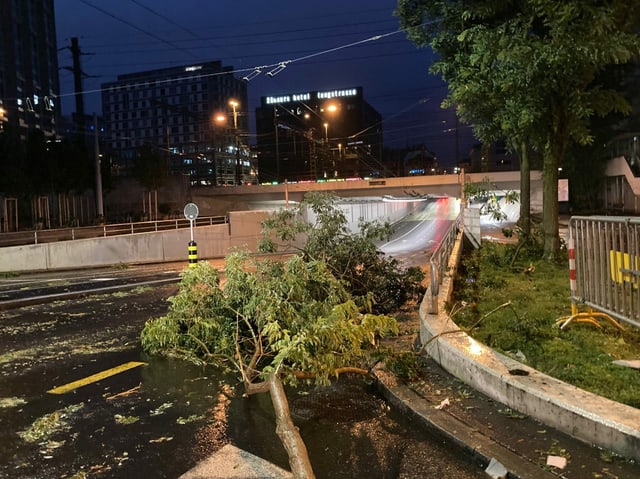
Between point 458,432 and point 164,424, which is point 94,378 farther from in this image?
point 458,432

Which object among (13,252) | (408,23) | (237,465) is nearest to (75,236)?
(13,252)

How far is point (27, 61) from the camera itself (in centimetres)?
8481

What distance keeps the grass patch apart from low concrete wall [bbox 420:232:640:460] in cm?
53

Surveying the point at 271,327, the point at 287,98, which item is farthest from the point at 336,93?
the point at 271,327

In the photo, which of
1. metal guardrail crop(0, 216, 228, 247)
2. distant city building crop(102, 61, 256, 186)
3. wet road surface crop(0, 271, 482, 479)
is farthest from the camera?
distant city building crop(102, 61, 256, 186)

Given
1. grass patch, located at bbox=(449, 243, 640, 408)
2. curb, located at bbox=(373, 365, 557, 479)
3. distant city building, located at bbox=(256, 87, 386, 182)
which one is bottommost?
curb, located at bbox=(373, 365, 557, 479)

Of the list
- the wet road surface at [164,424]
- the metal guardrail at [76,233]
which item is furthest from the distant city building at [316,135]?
the wet road surface at [164,424]

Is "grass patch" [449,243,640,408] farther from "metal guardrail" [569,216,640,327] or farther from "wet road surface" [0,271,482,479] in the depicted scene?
"wet road surface" [0,271,482,479]

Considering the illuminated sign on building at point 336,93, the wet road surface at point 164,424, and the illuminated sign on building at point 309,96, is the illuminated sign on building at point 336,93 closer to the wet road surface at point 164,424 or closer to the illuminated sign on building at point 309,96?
the illuminated sign on building at point 309,96

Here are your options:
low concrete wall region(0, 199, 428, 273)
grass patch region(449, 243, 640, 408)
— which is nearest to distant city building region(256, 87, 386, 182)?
low concrete wall region(0, 199, 428, 273)

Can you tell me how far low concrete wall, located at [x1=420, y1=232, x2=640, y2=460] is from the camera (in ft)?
12.5

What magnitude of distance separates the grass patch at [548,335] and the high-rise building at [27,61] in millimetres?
75393

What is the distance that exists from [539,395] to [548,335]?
8.14 ft

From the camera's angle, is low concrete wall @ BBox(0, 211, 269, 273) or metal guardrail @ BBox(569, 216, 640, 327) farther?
low concrete wall @ BBox(0, 211, 269, 273)
